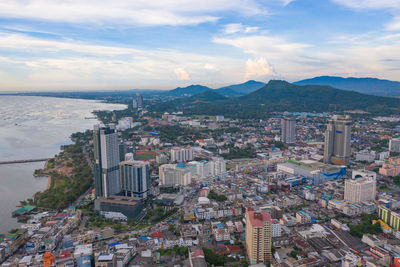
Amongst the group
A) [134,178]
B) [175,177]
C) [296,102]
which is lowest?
[175,177]

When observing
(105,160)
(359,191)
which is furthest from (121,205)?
(359,191)

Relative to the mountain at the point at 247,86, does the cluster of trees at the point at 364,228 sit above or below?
below

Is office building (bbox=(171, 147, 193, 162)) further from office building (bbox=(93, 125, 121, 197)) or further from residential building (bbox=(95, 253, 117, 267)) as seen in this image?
residential building (bbox=(95, 253, 117, 267))

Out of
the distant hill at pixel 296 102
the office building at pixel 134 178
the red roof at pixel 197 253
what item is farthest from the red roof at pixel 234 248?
the distant hill at pixel 296 102

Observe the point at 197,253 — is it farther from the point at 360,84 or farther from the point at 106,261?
the point at 360,84

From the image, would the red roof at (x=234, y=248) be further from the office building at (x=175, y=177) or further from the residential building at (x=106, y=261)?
the office building at (x=175, y=177)
